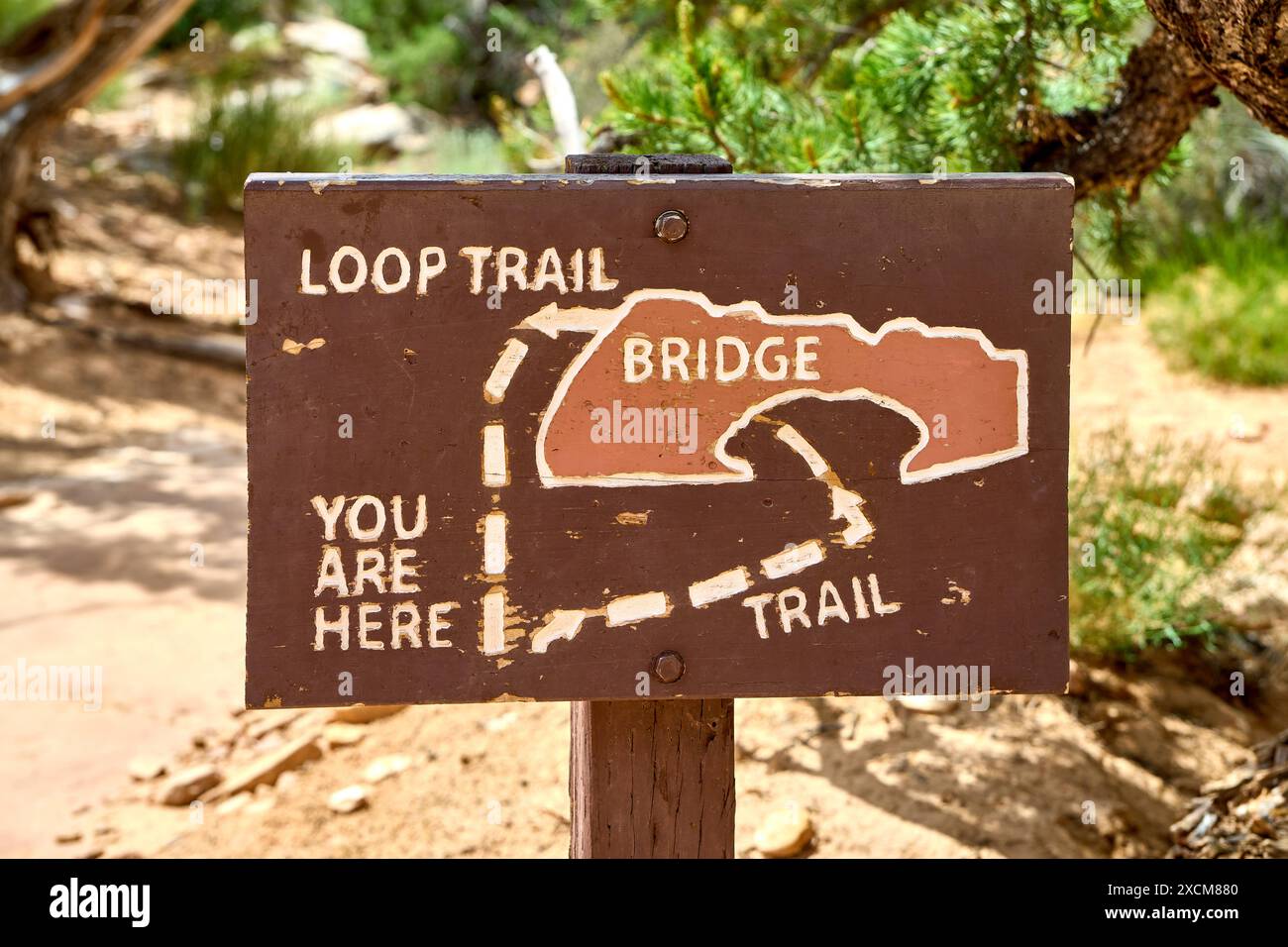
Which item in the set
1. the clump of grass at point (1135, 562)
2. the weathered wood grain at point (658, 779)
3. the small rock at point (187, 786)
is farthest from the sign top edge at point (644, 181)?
the small rock at point (187, 786)

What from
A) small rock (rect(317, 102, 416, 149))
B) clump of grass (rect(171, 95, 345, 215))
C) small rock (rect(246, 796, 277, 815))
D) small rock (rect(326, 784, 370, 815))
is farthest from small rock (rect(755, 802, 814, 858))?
small rock (rect(317, 102, 416, 149))

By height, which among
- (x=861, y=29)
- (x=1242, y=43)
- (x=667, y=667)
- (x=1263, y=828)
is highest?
(x=861, y=29)

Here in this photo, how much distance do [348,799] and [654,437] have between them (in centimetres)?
173

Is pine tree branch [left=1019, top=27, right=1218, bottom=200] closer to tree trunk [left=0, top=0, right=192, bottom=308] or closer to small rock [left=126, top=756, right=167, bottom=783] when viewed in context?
small rock [left=126, top=756, right=167, bottom=783]

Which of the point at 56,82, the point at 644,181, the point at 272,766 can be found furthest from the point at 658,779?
the point at 56,82

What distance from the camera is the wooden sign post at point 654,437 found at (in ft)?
4.32

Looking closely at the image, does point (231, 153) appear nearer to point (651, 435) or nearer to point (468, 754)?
point (468, 754)

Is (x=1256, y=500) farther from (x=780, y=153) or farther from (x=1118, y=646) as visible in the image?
(x=780, y=153)

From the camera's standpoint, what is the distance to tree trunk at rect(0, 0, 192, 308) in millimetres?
6828

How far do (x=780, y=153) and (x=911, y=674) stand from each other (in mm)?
1194

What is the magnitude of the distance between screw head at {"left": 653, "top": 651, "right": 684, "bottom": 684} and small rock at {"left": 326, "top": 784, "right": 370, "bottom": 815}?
1.59 meters

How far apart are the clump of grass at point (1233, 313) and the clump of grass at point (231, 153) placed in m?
6.11

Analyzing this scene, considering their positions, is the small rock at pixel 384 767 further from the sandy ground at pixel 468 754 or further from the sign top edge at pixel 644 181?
the sign top edge at pixel 644 181

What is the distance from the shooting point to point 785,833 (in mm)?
2424
